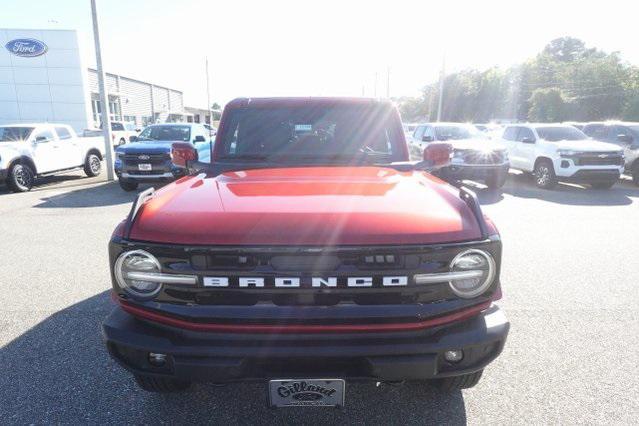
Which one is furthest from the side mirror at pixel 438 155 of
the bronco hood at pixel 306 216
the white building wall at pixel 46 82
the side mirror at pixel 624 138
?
the white building wall at pixel 46 82

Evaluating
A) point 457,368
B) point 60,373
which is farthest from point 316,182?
point 60,373

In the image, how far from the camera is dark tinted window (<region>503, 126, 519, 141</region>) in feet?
43.4

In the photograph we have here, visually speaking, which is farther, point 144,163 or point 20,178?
point 20,178

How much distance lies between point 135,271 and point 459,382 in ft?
6.18

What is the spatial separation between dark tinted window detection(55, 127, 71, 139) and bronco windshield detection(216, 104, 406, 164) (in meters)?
11.6

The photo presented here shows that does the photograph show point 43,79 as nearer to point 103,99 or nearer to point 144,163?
point 103,99

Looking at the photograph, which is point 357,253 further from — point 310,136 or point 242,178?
point 310,136

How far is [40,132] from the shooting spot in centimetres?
1181

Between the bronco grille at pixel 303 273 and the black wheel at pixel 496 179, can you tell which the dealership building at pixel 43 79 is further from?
the bronco grille at pixel 303 273

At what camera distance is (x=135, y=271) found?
1963mm

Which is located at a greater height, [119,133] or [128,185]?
[119,133]

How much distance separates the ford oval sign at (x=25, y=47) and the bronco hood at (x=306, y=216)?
34.9m

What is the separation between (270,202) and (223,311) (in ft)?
1.88

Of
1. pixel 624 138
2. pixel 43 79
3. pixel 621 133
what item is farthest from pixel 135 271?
pixel 43 79
